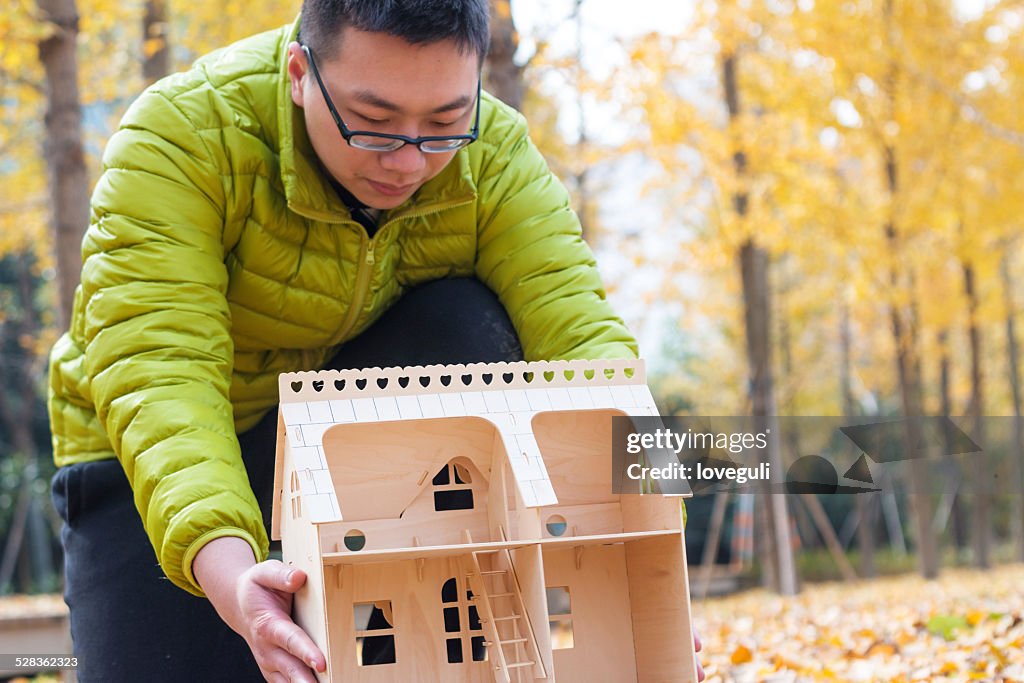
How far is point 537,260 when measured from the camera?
7.80 ft

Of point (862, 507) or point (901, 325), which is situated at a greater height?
→ point (901, 325)

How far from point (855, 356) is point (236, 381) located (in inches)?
672

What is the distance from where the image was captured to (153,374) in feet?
6.41

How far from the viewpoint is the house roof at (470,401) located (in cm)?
160

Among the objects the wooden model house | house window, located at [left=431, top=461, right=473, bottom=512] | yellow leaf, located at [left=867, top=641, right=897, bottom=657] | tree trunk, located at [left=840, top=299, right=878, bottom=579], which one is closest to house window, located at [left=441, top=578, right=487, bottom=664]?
the wooden model house

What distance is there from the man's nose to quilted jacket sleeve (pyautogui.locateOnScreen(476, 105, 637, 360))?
0.44m

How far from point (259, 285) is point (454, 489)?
717mm

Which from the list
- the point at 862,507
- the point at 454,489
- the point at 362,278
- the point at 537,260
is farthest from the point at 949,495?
the point at 454,489

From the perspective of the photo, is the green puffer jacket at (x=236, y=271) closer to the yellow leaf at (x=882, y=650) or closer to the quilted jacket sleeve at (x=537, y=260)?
the quilted jacket sleeve at (x=537, y=260)

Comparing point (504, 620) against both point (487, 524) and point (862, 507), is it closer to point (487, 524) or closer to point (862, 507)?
point (487, 524)

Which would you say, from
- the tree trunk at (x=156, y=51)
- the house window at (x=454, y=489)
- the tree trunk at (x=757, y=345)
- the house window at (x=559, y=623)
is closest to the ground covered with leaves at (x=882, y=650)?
the house window at (x=559, y=623)

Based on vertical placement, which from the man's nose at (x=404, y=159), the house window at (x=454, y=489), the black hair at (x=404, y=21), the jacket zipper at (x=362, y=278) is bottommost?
the house window at (x=454, y=489)

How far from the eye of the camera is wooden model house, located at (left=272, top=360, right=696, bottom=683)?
63.6 inches

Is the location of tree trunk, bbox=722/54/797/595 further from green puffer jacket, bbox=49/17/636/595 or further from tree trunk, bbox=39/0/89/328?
green puffer jacket, bbox=49/17/636/595
